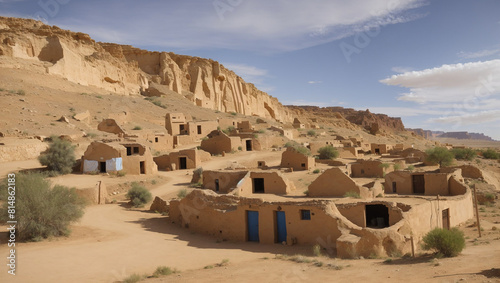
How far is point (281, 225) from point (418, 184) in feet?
29.5

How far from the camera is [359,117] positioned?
105m

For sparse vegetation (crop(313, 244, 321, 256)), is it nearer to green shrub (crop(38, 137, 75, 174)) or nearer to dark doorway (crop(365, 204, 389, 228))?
dark doorway (crop(365, 204, 389, 228))

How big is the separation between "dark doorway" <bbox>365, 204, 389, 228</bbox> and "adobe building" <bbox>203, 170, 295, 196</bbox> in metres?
4.28

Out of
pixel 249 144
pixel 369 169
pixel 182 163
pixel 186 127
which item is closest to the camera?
pixel 369 169

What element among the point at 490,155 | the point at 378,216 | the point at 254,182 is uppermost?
the point at 490,155

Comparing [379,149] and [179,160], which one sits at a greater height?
[379,149]

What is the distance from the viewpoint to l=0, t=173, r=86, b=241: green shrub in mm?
12359

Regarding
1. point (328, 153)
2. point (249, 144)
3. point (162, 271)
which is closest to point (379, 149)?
point (328, 153)

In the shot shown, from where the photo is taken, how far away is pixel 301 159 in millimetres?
25172

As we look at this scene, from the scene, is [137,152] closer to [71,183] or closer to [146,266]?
[71,183]

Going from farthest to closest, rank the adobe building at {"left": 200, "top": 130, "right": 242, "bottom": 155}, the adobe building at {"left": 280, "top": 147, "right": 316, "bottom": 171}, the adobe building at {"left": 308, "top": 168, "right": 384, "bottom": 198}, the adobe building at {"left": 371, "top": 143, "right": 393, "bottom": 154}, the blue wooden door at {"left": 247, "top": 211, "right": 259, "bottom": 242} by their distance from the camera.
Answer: the adobe building at {"left": 371, "top": 143, "right": 393, "bottom": 154}
the adobe building at {"left": 200, "top": 130, "right": 242, "bottom": 155}
the adobe building at {"left": 280, "top": 147, "right": 316, "bottom": 171}
the adobe building at {"left": 308, "top": 168, "right": 384, "bottom": 198}
the blue wooden door at {"left": 247, "top": 211, "right": 259, "bottom": 242}

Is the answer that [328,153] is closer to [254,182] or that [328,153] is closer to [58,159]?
[254,182]

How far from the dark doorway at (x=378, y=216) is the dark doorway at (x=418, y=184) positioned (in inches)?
190

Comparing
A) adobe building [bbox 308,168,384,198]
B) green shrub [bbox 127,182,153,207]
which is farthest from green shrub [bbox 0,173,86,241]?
adobe building [bbox 308,168,384,198]
